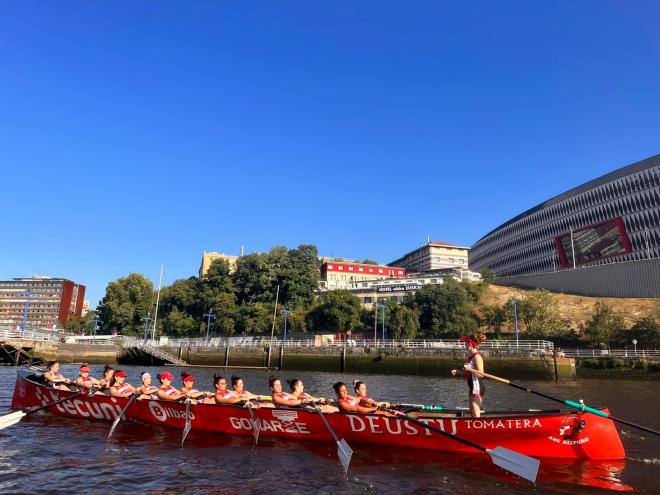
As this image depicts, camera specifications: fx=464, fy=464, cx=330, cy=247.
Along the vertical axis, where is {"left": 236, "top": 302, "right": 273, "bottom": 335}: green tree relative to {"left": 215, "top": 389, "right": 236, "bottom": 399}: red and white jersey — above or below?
above

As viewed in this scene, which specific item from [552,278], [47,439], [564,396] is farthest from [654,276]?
[47,439]

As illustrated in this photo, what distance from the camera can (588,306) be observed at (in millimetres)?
68250

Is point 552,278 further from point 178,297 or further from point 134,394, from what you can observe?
point 134,394

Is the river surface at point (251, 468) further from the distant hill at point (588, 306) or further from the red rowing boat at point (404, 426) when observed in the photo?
the distant hill at point (588, 306)

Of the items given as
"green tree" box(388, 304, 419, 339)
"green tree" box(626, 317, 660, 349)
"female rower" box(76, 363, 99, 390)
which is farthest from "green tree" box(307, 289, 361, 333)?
"female rower" box(76, 363, 99, 390)

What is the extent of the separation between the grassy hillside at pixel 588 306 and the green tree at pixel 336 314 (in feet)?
71.8

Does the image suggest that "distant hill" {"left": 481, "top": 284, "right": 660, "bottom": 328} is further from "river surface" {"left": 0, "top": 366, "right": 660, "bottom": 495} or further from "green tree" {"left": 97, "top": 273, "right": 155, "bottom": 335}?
"green tree" {"left": 97, "top": 273, "right": 155, "bottom": 335}

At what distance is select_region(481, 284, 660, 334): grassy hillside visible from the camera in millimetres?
61184

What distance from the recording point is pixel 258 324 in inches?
3051

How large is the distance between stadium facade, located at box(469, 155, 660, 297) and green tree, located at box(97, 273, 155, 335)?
70147mm

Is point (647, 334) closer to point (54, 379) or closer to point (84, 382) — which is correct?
point (84, 382)

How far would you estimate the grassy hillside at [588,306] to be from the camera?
61.2m

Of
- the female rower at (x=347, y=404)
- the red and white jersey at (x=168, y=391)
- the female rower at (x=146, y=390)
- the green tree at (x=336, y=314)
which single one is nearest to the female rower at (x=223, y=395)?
the red and white jersey at (x=168, y=391)

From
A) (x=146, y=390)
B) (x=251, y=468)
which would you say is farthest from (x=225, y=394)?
(x=251, y=468)
